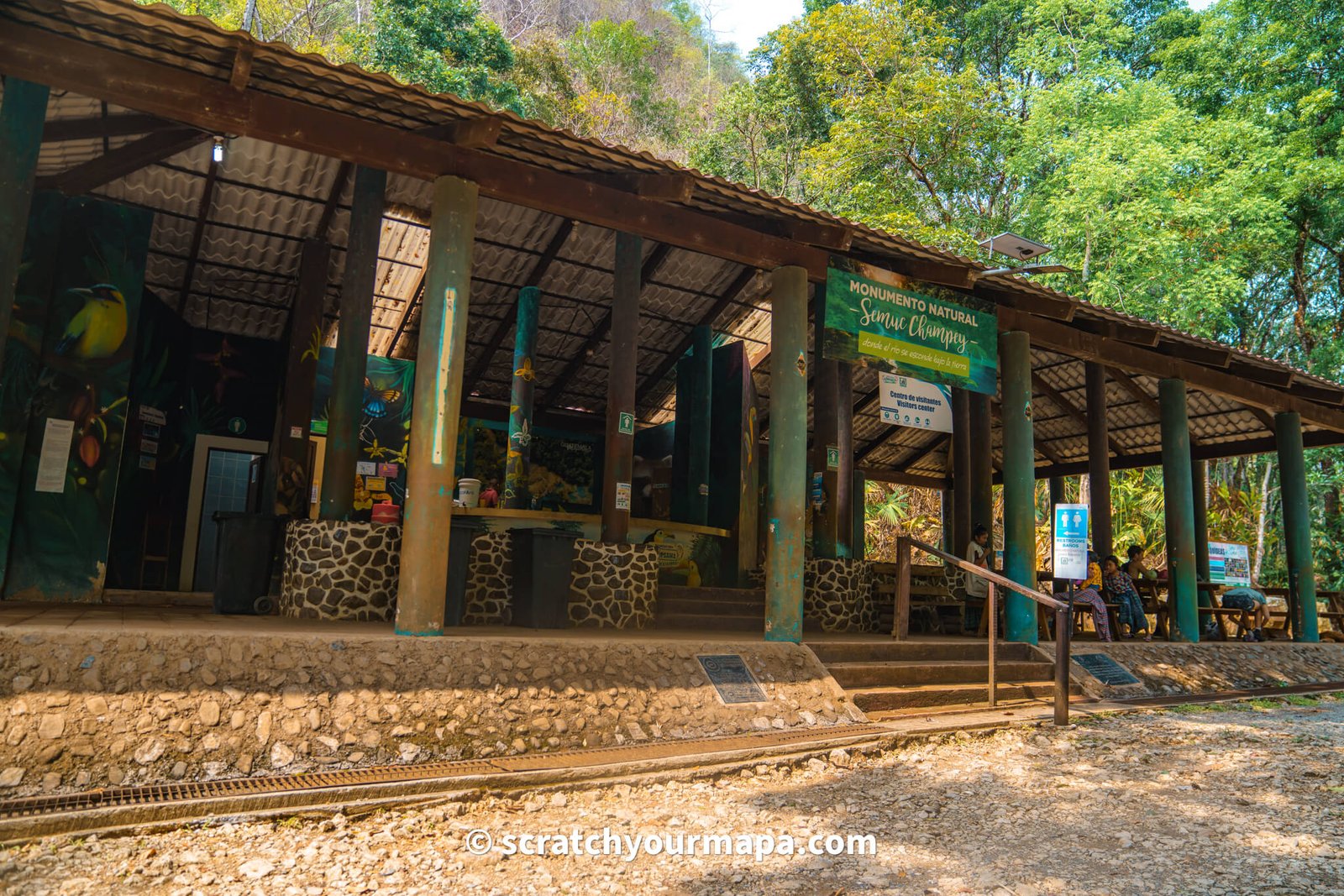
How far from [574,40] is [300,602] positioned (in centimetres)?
3155

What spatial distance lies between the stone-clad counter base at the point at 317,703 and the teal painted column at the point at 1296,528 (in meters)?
9.77

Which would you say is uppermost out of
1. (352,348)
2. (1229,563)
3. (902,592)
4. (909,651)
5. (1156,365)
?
(1156,365)

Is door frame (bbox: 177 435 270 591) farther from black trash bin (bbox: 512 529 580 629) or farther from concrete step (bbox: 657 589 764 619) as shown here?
concrete step (bbox: 657 589 764 619)

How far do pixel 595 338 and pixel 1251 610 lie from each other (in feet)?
32.6

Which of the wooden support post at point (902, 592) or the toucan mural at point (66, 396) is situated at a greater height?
the toucan mural at point (66, 396)

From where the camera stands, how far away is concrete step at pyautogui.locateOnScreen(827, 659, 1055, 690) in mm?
7406

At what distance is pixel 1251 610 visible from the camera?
12.2 m

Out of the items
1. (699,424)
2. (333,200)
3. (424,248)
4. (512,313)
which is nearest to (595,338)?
(512,313)

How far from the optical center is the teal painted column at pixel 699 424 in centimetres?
1196

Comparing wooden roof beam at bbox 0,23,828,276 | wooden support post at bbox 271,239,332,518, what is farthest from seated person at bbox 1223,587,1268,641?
wooden support post at bbox 271,239,332,518

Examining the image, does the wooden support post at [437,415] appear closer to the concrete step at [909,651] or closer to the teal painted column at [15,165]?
the teal painted column at [15,165]

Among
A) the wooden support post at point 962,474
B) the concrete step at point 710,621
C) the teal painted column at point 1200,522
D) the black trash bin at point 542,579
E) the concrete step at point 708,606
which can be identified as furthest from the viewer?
the teal painted column at point 1200,522

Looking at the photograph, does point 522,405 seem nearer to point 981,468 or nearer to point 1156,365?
point 981,468

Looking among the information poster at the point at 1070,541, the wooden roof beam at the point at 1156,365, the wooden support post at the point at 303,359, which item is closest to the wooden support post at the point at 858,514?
the wooden roof beam at the point at 1156,365
